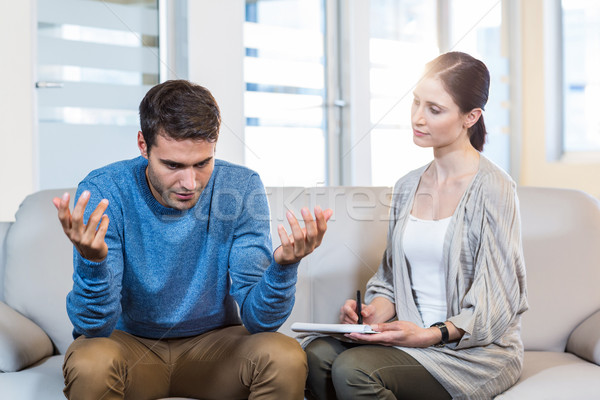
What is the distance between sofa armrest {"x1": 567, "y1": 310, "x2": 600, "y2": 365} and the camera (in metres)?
1.63

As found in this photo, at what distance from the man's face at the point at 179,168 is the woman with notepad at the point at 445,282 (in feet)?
1.62

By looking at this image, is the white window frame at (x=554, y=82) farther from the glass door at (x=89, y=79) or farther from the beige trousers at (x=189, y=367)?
the beige trousers at (x=189, y=367)

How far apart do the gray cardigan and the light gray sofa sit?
0.19m

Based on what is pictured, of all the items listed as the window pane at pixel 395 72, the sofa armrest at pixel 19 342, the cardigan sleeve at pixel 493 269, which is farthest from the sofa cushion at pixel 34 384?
the window pane at pixel 395 72

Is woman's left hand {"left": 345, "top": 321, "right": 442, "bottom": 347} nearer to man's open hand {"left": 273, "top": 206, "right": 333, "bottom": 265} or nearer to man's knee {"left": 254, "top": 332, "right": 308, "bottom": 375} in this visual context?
man's knee {"left": 254, "top": 332, "right": 308, "bottom": 375}

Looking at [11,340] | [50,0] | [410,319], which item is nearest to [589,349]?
[410,319]

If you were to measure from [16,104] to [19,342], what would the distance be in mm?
1418

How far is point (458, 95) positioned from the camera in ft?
5.30

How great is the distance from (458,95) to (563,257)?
2.03 ft

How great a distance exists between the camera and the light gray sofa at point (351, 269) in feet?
5.67

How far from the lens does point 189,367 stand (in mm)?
1444

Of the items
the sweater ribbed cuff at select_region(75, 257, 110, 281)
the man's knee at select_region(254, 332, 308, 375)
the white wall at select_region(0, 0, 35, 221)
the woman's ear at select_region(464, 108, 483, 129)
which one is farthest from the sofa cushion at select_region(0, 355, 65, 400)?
the white wall at select_region(0, 0, 35, 221)

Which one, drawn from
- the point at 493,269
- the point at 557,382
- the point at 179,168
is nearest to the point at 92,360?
the point at 179,168

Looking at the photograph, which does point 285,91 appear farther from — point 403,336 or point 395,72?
point 403,336
